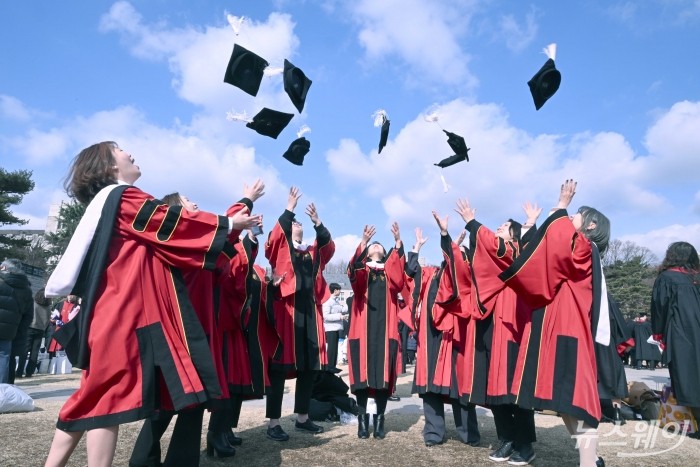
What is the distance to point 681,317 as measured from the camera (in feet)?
22.2

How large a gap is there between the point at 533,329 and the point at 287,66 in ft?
12.7

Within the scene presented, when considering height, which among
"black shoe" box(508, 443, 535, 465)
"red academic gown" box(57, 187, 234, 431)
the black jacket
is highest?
the black jacket

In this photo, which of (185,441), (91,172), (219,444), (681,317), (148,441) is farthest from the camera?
(681,317)

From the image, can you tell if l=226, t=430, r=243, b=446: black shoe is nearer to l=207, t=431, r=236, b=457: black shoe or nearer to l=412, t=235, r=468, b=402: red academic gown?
l=207, t=431, r=236, b=457: black shoe

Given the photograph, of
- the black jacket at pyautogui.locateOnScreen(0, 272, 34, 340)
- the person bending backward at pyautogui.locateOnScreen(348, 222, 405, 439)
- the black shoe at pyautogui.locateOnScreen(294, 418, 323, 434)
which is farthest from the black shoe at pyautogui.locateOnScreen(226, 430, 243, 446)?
the black jacket at pyautogui.locateOnScreen(0, 272, 34, 340)

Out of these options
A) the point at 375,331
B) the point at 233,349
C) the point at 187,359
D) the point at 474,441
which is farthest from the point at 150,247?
the point at 474,441

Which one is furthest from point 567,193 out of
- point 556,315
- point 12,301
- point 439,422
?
point 12,301

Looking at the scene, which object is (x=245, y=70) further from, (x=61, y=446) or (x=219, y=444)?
(x=61, y=446)

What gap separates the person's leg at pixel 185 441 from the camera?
3.68 meters

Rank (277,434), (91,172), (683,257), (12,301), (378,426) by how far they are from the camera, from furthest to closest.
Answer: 1. (12,301)
2. (683,257)
3. (378,426)
4. (277,434)
5. (91,172)

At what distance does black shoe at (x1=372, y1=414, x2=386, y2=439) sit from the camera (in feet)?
20.0

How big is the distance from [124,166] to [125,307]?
0.99 meters

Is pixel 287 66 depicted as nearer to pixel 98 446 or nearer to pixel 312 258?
pixel 312 258

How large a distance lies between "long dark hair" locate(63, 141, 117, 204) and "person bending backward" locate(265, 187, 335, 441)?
2402 millimetres
